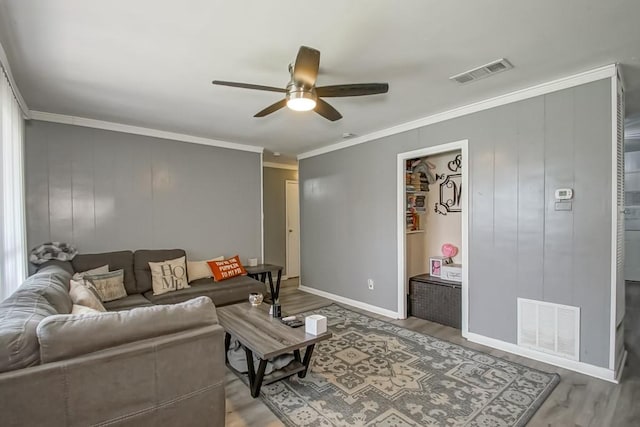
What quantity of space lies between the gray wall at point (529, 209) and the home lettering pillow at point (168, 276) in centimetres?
263

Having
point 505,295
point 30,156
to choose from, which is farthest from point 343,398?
point 30,156

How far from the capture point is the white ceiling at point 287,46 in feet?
5.97

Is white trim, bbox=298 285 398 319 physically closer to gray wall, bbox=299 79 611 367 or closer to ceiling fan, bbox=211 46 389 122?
gray wall, bbox=299 79 611 367

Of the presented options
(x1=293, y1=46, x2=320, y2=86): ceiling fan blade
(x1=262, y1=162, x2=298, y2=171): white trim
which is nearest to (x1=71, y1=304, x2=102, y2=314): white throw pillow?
(x1=293, y1=46, x2=320, y2=86): ceiling fan blade

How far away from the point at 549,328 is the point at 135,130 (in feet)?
17.1

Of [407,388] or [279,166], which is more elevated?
[279,166]

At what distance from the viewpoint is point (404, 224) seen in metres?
4.12

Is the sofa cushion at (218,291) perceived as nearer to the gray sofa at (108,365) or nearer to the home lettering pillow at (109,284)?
the home lettering pillow at (109,284)

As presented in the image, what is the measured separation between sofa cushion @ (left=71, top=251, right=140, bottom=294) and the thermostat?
4681 millimetres

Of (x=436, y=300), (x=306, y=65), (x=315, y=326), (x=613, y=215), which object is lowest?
(x=436, y=300)

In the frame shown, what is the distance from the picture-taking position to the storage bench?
149 inches

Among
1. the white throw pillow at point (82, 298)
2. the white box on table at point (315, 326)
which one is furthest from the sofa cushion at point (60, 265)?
the white box on table at point (315, 326)

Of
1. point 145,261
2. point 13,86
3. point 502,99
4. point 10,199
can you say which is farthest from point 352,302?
point 13,86

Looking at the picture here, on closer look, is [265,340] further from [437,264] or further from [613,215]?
[613,215]
